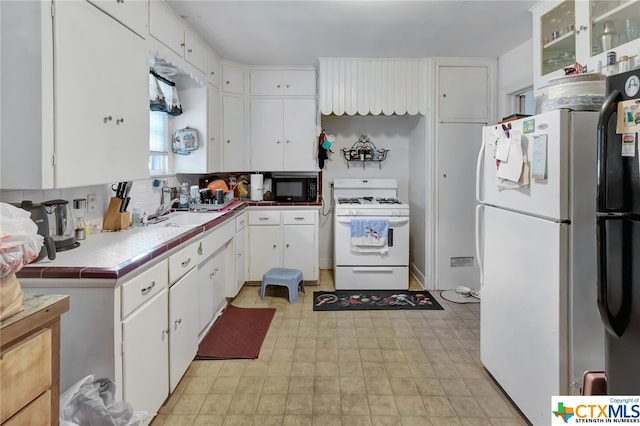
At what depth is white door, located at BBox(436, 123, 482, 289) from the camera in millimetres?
4012

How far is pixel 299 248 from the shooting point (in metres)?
4.17

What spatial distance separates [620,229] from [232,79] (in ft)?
12.5

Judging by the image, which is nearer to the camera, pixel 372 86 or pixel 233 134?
pixel 372 86

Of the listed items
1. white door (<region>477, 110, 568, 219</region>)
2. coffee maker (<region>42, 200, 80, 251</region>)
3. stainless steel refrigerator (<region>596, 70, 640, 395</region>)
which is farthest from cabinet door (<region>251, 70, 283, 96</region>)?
stainless steel refrigerator (<region>596, 70, 640, 395</region>)

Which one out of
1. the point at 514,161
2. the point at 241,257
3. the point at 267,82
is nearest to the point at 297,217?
the point at 241,257

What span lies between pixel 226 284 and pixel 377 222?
1620mm

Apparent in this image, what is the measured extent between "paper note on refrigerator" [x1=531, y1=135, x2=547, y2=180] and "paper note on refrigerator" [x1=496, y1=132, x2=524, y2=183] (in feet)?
0.27

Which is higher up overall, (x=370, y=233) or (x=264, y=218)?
(x=264, y=218)

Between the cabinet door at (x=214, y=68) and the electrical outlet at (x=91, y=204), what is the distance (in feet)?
6.10

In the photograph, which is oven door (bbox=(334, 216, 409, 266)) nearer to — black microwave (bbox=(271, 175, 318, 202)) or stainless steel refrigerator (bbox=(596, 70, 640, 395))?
black microwave (bbox=(271, 175, 318, 202))

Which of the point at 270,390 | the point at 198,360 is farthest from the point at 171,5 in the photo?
the point at 270,390

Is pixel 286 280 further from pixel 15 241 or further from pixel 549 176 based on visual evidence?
pixel 15 241

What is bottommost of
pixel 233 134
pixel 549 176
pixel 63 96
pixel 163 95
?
pixel 549 176

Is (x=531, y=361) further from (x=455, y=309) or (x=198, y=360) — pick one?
(x=198, y=360)
